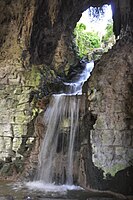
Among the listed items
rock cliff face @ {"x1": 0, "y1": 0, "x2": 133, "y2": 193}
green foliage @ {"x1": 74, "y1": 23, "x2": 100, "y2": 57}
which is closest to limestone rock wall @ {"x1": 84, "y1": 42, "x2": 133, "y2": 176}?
rock cliff face @ {"x1": 0, "y1": 0, "x2": 133, "y2": 193}

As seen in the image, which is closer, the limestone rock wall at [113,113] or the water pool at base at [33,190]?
the water pool at base at [33,190]

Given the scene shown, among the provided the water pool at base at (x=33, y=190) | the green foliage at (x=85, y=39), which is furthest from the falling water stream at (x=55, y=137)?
the green foliage at (x=85, y=39)

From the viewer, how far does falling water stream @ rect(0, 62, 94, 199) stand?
288 inches

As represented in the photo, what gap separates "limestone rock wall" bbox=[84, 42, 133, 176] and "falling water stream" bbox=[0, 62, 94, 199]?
3.15 feet

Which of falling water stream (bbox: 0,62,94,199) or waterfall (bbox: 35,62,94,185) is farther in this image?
waterfall (bbox: 35,62,94,185)

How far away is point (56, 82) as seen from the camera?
37.3ft

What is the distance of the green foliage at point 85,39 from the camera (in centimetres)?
1905

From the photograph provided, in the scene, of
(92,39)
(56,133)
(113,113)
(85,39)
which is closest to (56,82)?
(56,133)

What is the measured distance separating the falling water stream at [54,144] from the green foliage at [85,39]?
33.2ft

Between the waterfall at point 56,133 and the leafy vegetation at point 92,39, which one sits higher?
the leafy vegetation at point 92,39

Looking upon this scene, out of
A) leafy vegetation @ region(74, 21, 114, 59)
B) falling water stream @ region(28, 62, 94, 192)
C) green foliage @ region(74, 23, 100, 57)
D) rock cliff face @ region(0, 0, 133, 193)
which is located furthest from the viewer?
leafy vegetation @ region(74, 21, 114, 59)

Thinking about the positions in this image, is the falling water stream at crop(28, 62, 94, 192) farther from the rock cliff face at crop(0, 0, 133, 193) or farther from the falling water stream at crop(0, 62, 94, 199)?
the rock cliff face at crop(0, 0, 133, 193)

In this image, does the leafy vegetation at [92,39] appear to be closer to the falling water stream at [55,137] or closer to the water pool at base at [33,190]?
the falling water stream at [55,137]

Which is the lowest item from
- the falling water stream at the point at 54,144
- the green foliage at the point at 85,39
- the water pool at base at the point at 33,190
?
the water pool at base at the point at 33,190
